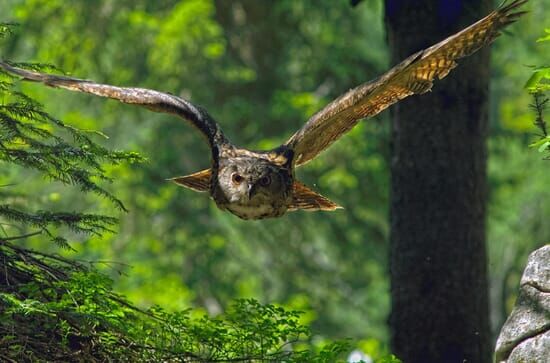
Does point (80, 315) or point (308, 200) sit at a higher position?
point (308, 200)

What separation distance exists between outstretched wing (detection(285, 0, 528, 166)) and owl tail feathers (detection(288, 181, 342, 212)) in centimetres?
19

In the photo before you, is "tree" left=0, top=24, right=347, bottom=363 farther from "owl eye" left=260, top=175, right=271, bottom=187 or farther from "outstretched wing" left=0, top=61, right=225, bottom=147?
"owl eye" left=260, top=175, right=271, bottom=187

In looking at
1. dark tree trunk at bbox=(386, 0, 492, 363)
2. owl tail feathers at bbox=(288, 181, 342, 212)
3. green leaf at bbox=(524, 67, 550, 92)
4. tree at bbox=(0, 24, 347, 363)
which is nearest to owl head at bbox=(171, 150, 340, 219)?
owl tail feathers at bbox=(288, 181, 342, 212)

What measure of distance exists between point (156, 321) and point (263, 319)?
590 millimetres

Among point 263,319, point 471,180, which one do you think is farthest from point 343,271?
point 263,319

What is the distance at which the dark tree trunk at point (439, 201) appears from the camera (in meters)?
9.31

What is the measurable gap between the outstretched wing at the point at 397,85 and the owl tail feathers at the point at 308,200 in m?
0.19

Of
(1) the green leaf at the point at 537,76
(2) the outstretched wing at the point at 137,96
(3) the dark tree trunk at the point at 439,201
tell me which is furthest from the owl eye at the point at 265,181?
(1) the green leaf at the point at 537,76

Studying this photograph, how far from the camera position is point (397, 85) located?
8.44m

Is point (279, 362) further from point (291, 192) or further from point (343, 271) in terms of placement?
point (343, 271)

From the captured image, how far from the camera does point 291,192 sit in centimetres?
894

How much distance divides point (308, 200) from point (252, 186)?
814 mm

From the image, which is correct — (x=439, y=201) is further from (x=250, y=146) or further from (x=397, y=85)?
(x=250, y=146)

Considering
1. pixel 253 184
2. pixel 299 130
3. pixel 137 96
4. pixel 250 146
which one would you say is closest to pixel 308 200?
pixel 299 130
